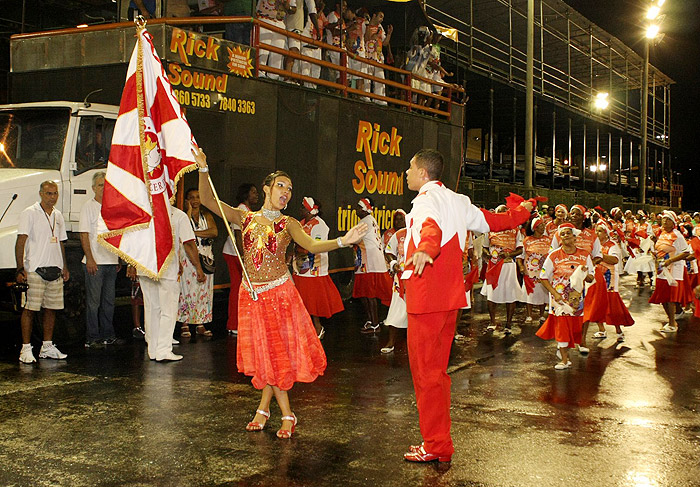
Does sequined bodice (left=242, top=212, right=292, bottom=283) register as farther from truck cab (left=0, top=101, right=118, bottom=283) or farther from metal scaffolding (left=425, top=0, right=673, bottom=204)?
metal scaffolding (left=425, top=0, right=673, bottom=204)

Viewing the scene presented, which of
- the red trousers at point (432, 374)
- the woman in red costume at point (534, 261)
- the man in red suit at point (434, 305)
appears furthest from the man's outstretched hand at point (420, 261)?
the woman in red costume at point (534, 261)

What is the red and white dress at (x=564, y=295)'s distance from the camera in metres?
9.06

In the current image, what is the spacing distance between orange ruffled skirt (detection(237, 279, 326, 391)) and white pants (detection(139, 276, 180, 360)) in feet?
9.66

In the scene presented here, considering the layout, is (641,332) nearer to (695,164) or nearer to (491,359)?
(491,359)

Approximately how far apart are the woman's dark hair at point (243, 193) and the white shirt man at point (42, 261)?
2.62 metres

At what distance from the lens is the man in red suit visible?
5.23 meters

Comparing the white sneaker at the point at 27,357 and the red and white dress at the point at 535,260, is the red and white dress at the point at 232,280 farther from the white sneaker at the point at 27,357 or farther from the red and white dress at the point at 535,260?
the red and white dress at the point at 535,260

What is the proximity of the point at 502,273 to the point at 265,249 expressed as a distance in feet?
22.1

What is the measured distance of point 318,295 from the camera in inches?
411

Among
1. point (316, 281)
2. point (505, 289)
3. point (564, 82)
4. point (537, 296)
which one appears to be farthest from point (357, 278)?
point (564, 82)

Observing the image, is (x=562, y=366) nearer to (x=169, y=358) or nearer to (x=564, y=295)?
(x=564, y=295)

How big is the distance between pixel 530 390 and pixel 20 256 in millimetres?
5449

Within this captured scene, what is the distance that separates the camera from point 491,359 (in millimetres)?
9305

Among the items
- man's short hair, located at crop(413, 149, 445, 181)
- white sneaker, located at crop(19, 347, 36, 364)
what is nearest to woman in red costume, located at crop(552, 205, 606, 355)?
man's short hair, located at crop(413, 149, 445, 181)
